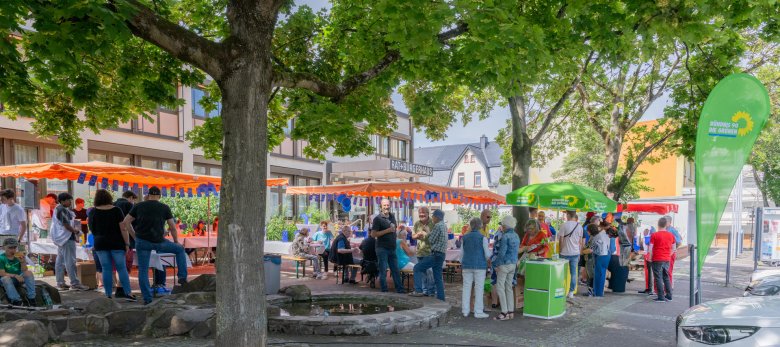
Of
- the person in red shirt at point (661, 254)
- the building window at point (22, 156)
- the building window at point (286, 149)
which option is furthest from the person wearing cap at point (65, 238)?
the building window at point (286, 149)

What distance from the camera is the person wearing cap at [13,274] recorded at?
24.7ft

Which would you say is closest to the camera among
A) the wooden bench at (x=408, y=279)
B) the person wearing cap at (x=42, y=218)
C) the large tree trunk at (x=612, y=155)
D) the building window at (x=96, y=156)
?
the wooden bench at (x=408, y=279)

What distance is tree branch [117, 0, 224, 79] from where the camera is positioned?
496 cm

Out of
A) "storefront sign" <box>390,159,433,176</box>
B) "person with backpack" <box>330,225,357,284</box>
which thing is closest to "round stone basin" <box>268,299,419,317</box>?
"person with backpack" <box>330,225,357,284</box>

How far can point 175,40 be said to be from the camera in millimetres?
5027

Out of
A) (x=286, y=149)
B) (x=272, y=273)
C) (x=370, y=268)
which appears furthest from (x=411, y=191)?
(x=286, y=149)

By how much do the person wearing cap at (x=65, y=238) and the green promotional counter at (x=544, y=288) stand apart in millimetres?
8111

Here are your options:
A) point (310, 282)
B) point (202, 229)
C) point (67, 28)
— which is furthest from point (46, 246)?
point (67, 28)

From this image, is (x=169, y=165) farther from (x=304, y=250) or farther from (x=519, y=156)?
(x=519, y=156)

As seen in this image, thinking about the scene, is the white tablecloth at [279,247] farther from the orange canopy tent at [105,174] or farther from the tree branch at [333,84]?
the tree branch at [333,84]

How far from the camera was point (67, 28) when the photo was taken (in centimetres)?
489

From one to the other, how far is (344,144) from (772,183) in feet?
118

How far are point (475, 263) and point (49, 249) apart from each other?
9.19 m

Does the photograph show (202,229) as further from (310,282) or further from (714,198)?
(714,198)
